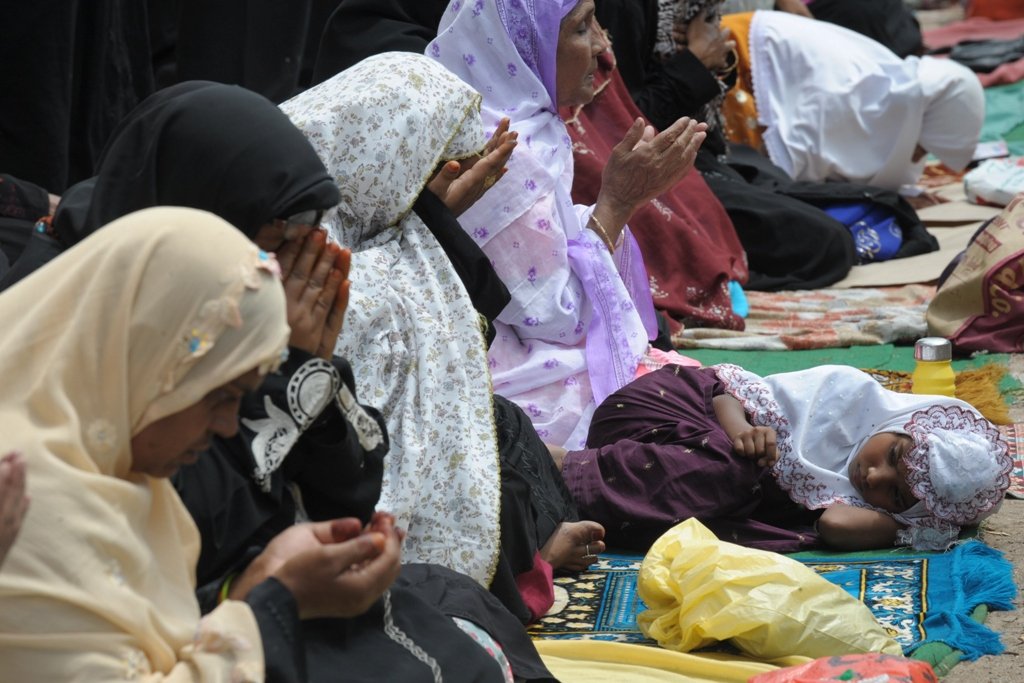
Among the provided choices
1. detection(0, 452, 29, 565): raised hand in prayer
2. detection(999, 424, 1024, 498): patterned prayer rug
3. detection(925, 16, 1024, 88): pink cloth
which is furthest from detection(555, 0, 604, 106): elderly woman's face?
detection(925, 16, 1024, 88): pink cloth

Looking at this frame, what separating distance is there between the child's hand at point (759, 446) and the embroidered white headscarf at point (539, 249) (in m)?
0.54

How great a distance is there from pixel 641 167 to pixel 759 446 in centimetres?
99

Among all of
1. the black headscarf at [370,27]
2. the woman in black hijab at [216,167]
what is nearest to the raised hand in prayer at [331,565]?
the woman in black hijab at [216,167]

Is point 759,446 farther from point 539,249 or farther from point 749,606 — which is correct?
point 539,249

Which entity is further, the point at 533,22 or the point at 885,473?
the point at 533,22

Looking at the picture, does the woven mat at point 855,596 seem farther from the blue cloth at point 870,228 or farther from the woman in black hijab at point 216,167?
the blue cloth at point 870,228

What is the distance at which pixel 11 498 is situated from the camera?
1486mm

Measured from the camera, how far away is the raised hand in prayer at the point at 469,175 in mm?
3264

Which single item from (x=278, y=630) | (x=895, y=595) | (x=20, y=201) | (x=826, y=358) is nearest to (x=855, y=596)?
(x=895, y=595)

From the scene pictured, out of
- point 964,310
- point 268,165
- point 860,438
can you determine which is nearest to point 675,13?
point 964,310

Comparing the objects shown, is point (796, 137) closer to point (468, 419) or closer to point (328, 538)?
point (468, 419)

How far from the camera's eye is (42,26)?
15.2ft

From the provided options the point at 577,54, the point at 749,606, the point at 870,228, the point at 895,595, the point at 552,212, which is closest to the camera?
the point at 749,606

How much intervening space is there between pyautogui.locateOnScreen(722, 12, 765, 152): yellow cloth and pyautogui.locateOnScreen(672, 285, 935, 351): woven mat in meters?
1.55
